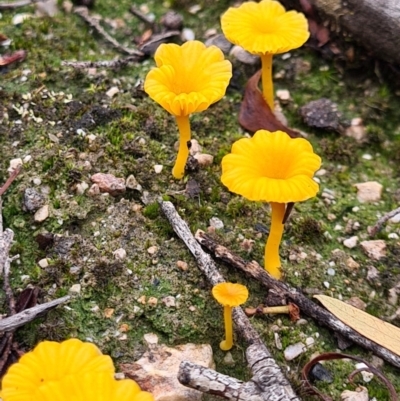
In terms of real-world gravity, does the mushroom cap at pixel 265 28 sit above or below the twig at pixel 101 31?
above

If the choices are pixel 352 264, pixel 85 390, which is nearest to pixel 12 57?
pixel 352 264

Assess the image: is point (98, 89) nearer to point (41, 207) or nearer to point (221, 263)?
point (41, 207)

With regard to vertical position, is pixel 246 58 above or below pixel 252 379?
above

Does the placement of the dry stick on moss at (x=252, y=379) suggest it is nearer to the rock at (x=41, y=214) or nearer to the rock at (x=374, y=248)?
the rock at (x=374, y=248)

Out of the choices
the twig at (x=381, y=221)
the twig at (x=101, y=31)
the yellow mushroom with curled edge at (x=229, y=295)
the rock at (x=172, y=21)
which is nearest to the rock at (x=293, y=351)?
the yellow mushroom with curled edge at (x=229, y=295)

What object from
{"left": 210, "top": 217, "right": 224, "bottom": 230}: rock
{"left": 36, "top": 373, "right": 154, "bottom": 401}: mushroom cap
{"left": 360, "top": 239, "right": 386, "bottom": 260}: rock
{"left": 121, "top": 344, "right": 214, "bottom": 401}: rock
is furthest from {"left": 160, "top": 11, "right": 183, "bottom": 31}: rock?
{"left": 36, "top": 373, "right": 154, "bottom": 401}: mushroom cap

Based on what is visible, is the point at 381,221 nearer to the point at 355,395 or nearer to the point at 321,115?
the point at 321,115
